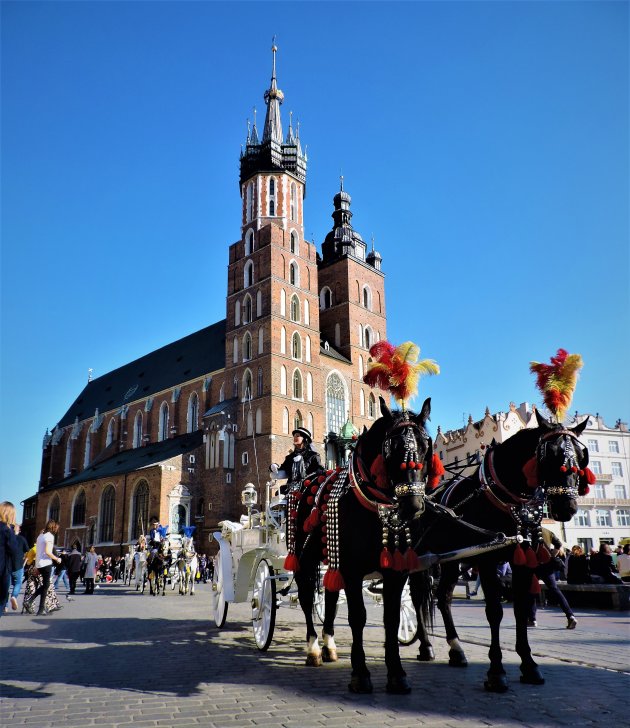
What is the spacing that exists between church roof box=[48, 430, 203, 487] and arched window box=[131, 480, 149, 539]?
136 cm

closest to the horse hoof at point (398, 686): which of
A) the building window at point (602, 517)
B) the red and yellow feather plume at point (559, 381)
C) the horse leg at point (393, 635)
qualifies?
the horse leg at point (393, 635)

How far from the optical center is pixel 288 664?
6105 millimetres

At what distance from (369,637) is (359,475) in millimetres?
3559

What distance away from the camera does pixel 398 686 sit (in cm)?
472

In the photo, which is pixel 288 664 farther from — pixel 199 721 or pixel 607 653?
pixel 607 653

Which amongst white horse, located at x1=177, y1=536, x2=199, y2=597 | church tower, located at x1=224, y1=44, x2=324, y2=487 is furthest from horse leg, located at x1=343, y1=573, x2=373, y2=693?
church tower, located at x1=224, y1=44, x2=324, y2=487

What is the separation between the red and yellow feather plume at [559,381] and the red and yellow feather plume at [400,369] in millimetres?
1232

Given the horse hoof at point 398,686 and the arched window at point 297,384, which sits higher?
the arched window at point 297,384

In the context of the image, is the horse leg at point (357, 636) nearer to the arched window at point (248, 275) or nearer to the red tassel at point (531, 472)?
the red tassel at point (531, 472)

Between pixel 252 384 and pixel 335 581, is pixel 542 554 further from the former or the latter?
pixel 252 384

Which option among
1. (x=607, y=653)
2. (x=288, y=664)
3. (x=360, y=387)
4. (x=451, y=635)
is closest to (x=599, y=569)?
(x=607, y=653)

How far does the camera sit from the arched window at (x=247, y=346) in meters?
38.9

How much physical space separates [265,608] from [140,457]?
38.9m

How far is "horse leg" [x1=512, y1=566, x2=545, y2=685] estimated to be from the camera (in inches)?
200
